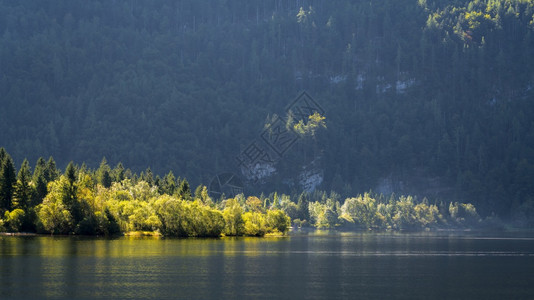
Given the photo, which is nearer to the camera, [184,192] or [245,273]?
[245,273]

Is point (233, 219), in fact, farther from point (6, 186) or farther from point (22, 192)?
point (6, 186)

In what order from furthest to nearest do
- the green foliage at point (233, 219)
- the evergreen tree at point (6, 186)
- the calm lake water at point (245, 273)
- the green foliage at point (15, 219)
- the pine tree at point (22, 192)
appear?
the green foliage at point (233, 219)
the pine tree at point (22, 192)
the evergreen tree at point (6, 186)
the green foliage at point (15, 219)
the calm lake water at point (245, 273)

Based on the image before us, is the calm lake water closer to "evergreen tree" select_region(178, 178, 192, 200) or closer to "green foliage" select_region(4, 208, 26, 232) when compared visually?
"green foliage" select_region(4, 208, 26, 232)

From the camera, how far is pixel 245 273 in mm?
87000

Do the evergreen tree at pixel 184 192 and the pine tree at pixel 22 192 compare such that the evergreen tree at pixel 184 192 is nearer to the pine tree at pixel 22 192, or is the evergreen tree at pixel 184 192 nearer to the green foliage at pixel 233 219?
the green foliage at pixel 233 219

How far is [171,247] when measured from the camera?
4924 inches

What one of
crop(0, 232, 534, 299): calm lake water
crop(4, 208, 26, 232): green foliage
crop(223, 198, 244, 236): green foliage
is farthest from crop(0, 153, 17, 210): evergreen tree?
crop(223, 198, 244, 236): green foliage

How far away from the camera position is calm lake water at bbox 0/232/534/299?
2776 inches

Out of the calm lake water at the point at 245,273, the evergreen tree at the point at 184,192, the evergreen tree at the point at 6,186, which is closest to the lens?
the calm lake water at the point at 245,273

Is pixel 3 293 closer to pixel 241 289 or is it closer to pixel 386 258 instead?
pixel 241 289

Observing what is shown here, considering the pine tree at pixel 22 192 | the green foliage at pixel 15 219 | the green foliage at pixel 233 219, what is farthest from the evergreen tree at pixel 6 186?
the green foliage at pixel 233 219

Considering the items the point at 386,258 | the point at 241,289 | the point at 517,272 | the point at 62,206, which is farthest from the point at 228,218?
the point at 241,289

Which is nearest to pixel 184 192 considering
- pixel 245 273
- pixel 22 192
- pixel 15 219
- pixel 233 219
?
pixel 233 219

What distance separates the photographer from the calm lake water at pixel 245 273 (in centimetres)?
7050
